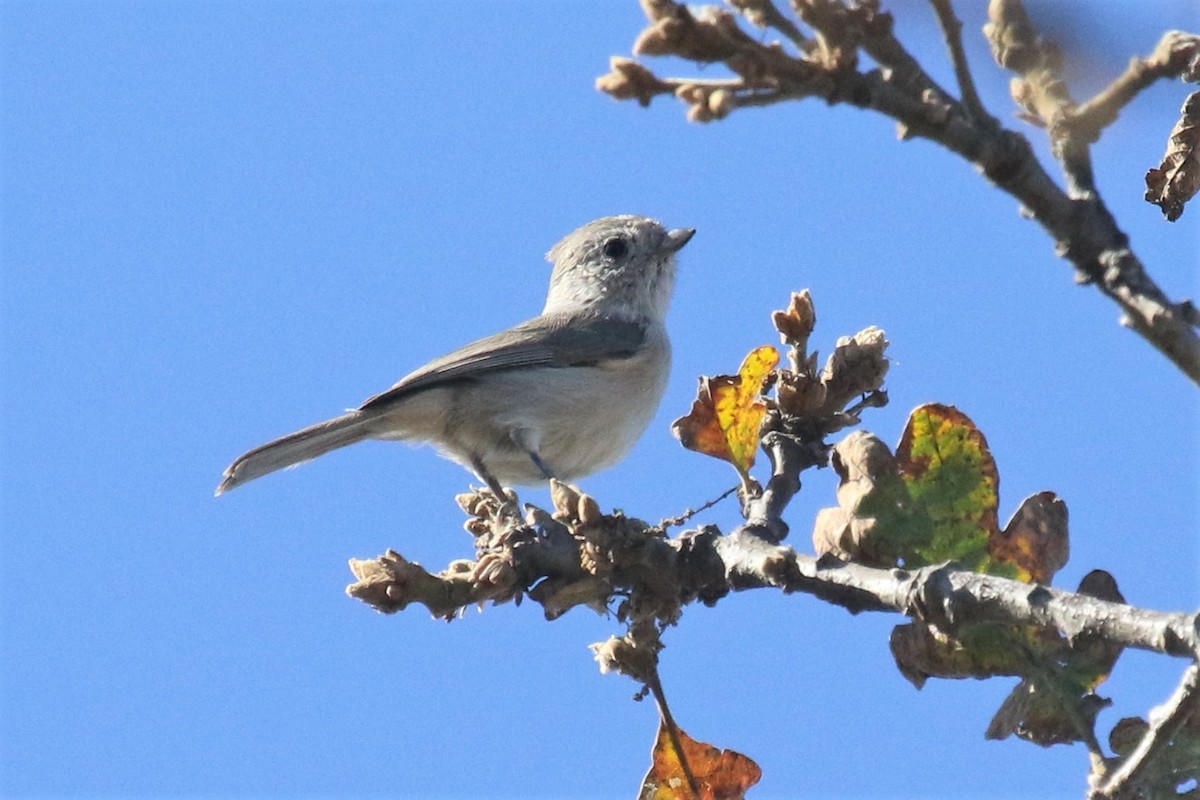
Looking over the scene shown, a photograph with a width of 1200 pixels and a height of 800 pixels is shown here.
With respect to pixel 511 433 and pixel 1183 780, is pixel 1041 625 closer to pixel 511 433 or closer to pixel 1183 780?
pixel 1183 780

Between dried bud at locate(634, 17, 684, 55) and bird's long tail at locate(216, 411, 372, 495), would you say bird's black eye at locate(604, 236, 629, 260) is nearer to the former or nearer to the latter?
bird's long tail at locate(216, 411, 372, 495)

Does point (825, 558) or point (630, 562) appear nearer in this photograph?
point (825, 558)

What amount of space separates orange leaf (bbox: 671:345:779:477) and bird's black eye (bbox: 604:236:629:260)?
4994 millimetres

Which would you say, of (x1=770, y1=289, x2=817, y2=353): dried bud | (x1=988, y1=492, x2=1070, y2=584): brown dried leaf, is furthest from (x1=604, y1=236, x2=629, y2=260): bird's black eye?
(x1=988, y1=492, x2=1070, y2=584): brown dried leaf

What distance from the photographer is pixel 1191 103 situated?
1941 millimetres

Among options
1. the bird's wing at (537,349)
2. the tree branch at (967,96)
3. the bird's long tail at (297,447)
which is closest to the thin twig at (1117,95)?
the tree branch at (967,96)

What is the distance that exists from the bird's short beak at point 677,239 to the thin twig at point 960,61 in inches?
249

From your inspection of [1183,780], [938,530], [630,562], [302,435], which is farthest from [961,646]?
[302,435]

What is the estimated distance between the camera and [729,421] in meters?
3.02

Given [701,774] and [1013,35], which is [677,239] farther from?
[1013,35]

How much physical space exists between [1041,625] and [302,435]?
14.8 ft

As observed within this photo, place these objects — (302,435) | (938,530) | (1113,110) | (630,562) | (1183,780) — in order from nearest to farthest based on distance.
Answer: (1113,110) → (1183,780) → (938,530) → (630,562) → (302,435)

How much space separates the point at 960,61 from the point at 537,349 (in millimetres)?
5346

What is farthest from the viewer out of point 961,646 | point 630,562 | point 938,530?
point 630,562
